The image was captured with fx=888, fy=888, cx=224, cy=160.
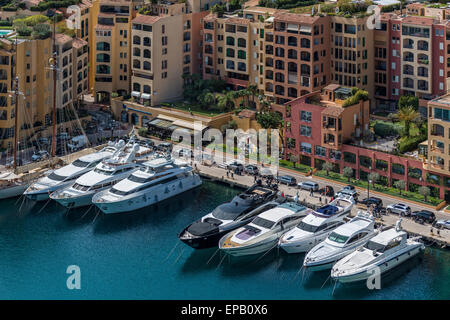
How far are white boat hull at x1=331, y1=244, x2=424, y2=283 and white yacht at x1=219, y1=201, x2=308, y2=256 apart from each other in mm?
11380

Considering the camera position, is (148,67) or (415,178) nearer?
(415,178)

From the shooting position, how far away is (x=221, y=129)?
140875mm

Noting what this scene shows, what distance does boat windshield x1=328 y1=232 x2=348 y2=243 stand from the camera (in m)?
102

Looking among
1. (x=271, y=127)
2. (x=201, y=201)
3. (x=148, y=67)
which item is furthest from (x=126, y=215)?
(x=148, y=67)

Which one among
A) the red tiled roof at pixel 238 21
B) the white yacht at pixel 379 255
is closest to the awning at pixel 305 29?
the red tiled roof at pixel 238 21

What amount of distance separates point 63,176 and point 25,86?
21.2 m

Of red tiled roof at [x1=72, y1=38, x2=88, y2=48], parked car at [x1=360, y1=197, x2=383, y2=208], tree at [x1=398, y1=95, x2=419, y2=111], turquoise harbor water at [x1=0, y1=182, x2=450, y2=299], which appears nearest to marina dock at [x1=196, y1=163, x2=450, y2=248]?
parked car at [x1=360, y1=197, x2=383, y2=208]

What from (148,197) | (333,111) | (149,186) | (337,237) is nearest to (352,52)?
(333,111)

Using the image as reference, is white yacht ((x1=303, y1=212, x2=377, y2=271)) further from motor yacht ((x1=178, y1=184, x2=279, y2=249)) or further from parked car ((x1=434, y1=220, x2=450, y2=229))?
motor yacht ((x1=178, y1=184, x2=279, y2=249))

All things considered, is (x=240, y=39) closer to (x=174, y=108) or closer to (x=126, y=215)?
(x=174, y=108)

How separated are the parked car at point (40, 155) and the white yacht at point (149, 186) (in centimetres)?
1806

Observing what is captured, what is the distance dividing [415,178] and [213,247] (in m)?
30.1

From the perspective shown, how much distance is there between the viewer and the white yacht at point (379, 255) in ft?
319

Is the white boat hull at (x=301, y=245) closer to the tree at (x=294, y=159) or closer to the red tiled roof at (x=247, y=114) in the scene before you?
the tree at (x=294, y=159)
